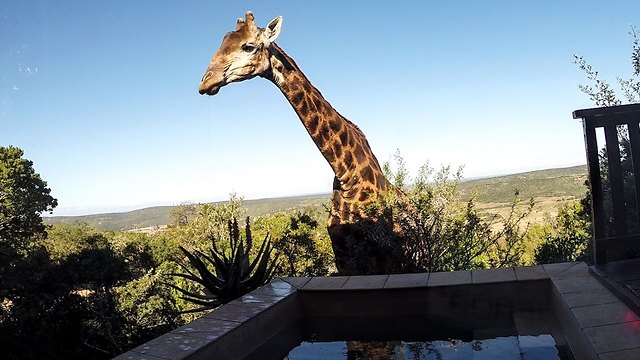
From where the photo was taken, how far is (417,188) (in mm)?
6223

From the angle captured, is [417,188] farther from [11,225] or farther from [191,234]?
[11,225]

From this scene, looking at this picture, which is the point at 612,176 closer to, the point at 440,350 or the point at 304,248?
the point at 440,350

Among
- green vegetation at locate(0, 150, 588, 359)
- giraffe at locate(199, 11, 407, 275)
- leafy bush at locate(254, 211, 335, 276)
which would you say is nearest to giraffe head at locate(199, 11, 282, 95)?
giraffe at locate(199, 11, 407, 275)

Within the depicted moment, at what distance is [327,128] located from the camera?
732 centimetres

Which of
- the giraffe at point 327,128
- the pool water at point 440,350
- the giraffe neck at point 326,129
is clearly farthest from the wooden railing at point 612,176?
the giraffe neck at point 326,129

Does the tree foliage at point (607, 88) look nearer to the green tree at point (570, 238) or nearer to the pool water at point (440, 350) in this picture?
the green tree at point (570, 238)

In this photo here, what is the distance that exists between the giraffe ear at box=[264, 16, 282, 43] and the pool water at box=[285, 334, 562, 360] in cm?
467

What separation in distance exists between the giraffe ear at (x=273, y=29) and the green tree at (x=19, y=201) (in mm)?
12023

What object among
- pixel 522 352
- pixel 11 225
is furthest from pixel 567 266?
pixel 11 225

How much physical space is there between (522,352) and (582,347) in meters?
0.47

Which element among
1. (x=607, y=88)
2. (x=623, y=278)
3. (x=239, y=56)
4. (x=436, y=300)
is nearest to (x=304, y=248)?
(x=239, y=56)

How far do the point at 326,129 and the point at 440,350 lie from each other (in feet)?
14.9

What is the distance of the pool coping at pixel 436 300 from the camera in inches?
102

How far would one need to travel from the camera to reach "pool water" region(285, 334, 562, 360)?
3043 millimetres
